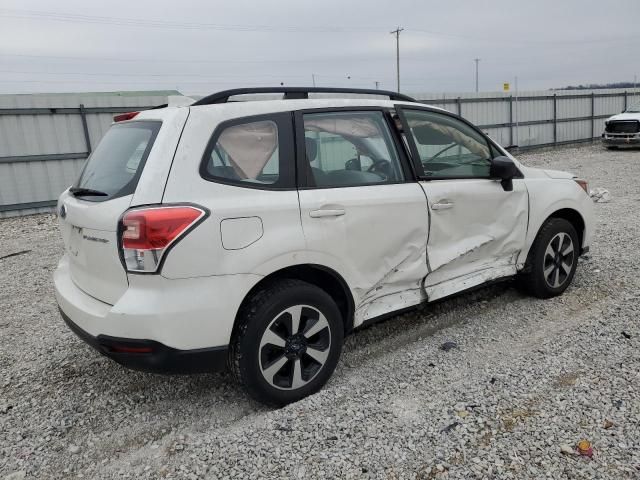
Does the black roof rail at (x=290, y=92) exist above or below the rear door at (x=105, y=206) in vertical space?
above

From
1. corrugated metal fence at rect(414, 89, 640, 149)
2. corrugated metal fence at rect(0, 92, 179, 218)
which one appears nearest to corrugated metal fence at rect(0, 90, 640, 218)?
corrugated metal fence at rect(0, 92, 179, 218)

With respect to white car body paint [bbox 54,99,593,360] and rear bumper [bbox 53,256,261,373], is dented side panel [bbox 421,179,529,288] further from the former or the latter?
rear bumper [bbox 53,256,261,373]

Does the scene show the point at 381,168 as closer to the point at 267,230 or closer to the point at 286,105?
the point at 286,105

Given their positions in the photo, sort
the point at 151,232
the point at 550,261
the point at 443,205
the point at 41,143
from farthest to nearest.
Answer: the point at 41,143
the point at 550,261
the point at 443,205
the point at 151,232

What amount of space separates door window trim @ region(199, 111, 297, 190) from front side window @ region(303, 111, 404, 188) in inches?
4.4

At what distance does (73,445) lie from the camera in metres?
2.83

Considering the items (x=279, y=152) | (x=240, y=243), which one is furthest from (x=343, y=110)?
(x=240, y=243)

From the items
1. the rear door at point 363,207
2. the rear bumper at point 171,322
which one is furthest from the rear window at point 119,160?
the rear door at point 363,207

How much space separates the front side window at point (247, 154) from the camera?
9.16 ft

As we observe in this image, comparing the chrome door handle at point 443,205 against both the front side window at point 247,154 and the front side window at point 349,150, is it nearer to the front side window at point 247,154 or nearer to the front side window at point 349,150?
the front side window at point 349,150

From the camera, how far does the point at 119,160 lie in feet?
9.82

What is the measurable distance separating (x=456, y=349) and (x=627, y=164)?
14.2m

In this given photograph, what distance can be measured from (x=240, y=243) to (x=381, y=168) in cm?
122

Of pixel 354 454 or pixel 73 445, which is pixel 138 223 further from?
pixel 354 454
